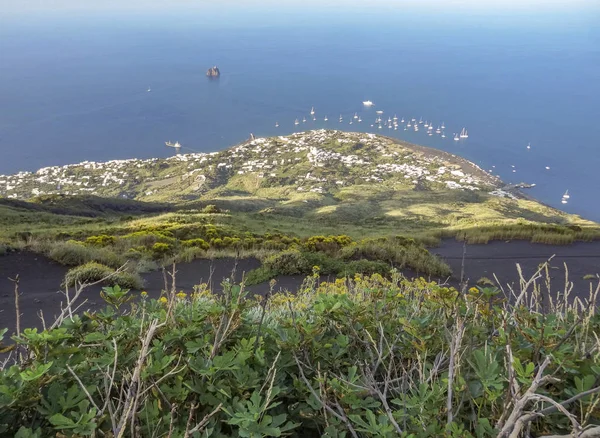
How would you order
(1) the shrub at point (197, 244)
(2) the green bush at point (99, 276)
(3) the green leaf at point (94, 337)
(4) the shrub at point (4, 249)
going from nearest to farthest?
(3) the green leaf at point (94, 337) < (2) the green bush at point (99, 276) < (4) the shrub at point (4, 249) < (1) the shrub at point (197, 244)

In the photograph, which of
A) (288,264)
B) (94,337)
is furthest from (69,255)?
(94,337)

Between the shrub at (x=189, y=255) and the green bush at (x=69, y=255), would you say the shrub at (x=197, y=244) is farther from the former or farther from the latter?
the green bush at (x=69, y=255)

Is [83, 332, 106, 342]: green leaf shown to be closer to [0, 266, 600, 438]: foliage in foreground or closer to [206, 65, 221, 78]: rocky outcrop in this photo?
[0, 266, 600, 438]: foliage in foreground

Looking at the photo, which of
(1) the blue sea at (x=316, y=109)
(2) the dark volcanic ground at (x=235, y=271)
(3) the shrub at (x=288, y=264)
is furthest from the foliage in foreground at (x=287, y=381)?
(1) the blue sea at (x=316, y=109)

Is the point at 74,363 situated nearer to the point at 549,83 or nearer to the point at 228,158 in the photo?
the point at 228,158

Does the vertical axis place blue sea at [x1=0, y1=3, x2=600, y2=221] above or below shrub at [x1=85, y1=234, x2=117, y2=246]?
below

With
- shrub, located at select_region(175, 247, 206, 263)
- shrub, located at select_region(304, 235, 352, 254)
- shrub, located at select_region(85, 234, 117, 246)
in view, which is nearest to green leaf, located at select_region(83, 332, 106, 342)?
shrub, located at select_region(175, 247, 206, 263)

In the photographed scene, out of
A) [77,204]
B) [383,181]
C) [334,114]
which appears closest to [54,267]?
[77,204]
